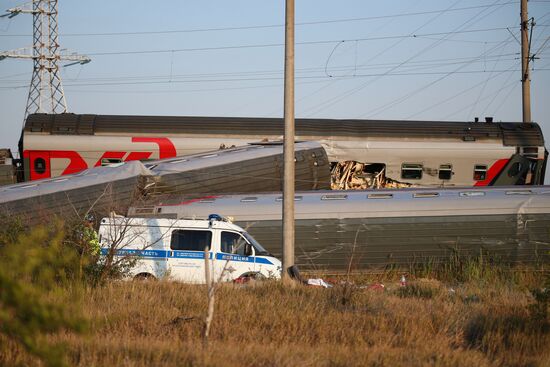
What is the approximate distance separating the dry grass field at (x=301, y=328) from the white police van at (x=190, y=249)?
285cm

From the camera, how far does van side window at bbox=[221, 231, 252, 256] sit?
1644cm

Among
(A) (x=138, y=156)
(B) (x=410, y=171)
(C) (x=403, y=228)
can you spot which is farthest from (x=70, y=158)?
(C) (x=403, y=228)

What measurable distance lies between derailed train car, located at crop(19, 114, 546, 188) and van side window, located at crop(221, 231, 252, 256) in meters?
9.96

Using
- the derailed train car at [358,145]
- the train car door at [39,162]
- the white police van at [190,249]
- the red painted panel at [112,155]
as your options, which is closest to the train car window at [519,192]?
the derailed train car at [358,145]

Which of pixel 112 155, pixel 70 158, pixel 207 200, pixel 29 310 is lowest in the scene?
pixel 29 310

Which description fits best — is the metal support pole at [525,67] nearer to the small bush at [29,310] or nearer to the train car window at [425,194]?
the train car window at [425,194]

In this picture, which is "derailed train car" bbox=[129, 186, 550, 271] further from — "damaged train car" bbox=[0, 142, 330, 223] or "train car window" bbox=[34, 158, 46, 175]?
"train car window" bbox=[34, 158, 46, 175]

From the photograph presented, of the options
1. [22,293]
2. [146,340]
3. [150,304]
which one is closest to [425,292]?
[150,304]

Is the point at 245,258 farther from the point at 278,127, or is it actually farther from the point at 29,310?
the point at 278,127

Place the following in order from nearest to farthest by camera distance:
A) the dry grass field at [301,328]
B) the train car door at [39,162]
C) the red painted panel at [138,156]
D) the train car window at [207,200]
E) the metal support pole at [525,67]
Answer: the dry grass field at [301,328], the train car window at [207,200], the train car door at [39,162], the red painted panel at [138,156], the metal support pole at [525,67]

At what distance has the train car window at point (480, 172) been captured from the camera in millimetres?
25828

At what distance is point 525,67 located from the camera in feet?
97.4

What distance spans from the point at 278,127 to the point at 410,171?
16.8 ft

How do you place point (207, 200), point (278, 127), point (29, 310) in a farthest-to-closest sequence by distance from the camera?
point (278, 127) → point (207, 200) → point (29, 310)
